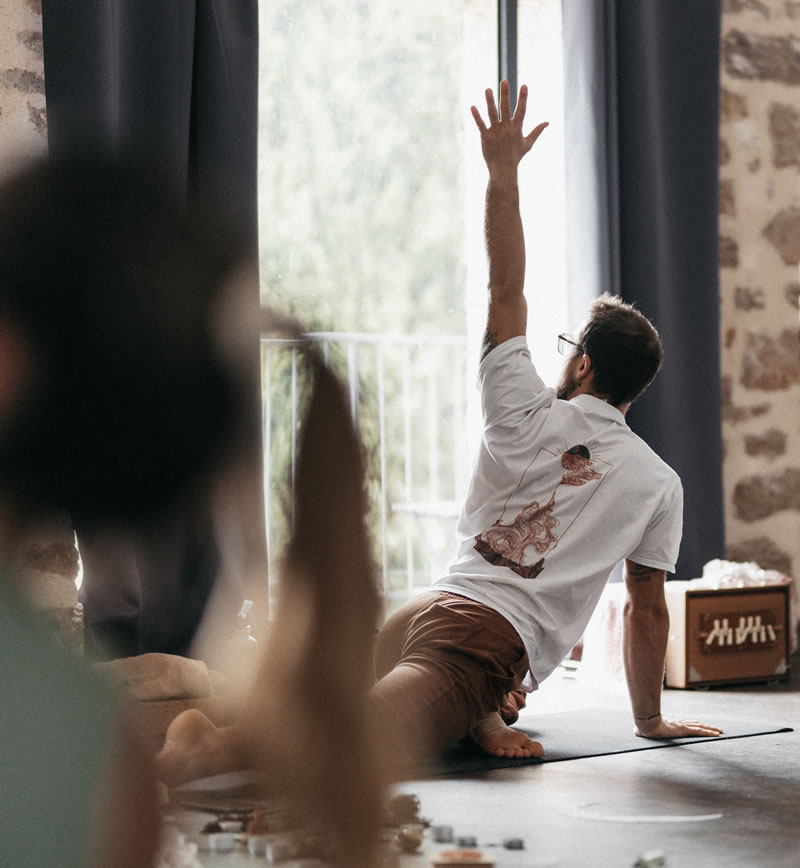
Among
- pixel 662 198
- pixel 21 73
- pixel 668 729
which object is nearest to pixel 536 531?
pixel 668 729

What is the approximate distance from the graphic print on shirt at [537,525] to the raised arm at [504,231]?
0.96 ft

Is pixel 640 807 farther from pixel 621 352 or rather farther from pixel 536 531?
pixel 621 352

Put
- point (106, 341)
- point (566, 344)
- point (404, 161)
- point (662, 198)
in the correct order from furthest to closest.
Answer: point (404, 161)
point (662, 198)
point (566, 344)
point (106, 341)

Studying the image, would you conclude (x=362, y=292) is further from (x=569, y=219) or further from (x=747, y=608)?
(x=747, y=608)

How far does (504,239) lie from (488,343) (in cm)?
24

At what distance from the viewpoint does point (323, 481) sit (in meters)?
0.50

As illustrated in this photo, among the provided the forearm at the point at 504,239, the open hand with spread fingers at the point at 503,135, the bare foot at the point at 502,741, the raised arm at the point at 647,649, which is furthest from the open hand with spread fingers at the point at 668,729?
the open hand with spread fingers at the point at 503,135

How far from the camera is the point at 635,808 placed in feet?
7.06

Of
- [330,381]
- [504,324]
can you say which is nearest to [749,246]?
[504,324]

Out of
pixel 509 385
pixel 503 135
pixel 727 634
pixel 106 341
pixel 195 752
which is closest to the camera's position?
pixel 106 341

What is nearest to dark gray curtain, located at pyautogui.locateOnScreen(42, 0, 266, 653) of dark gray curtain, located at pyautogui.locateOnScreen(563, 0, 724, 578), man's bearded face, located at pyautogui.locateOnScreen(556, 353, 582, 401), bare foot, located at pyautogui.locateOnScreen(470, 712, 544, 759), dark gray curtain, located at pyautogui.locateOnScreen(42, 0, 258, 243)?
dark gray curtain, located at pyautogui.locateOnScreen(42, 0, 258, 243)

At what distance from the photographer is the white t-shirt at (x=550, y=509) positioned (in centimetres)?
261

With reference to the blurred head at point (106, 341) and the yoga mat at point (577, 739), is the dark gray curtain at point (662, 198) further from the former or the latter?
the blurred head at point (106, 341)

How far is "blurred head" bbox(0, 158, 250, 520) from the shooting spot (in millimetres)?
470
